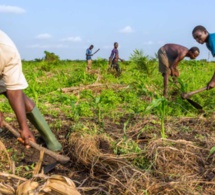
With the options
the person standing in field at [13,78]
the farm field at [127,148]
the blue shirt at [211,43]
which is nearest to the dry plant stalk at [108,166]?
the farm field at [127,148]

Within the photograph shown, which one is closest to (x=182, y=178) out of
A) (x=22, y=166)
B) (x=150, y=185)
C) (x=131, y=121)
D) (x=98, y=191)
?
(x=150, y=185)

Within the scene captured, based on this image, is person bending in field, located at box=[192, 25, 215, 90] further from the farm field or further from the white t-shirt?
the white t-shirt

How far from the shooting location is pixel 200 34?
20.1 feet

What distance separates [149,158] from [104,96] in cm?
360

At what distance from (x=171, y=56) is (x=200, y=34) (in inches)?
96.2

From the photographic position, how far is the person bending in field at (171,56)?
818cm

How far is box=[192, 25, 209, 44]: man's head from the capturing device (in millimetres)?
6121

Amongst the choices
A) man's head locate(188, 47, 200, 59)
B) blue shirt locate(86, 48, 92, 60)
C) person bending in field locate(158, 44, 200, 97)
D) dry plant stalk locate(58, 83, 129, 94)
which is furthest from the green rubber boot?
blue shirt locate(86, 48, 92, 60)

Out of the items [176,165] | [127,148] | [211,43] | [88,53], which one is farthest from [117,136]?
[88,53]

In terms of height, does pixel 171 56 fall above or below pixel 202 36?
below

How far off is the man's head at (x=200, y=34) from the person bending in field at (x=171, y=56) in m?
1.79

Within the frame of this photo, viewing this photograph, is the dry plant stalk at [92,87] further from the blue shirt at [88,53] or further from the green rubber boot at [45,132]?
the blue shirt at [88,53]

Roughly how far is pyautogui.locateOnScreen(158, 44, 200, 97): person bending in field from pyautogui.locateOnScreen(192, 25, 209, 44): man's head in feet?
5.87

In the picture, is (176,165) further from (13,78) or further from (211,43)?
(211,43)
